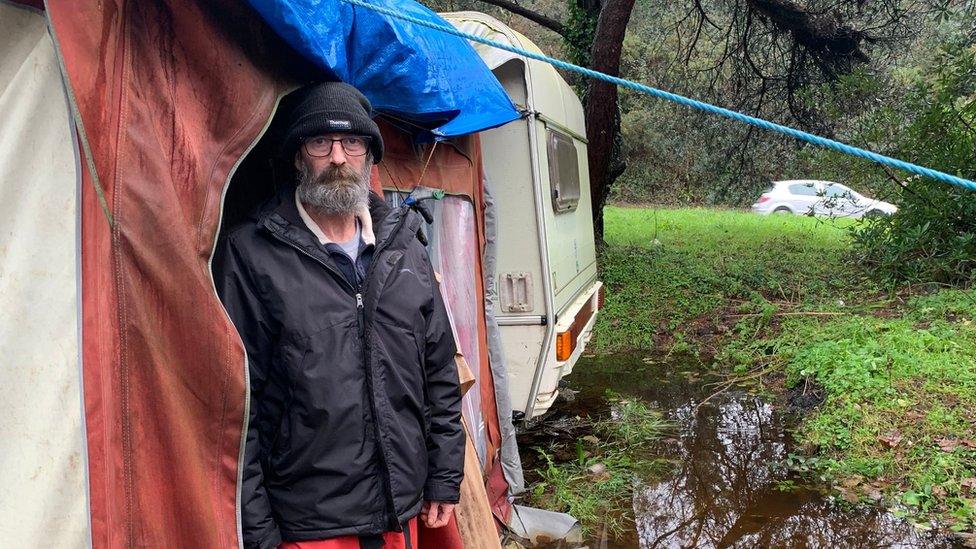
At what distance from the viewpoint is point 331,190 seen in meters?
2.22

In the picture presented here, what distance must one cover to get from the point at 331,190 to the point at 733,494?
11.5 feet

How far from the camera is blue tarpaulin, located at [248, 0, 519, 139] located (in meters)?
2.13

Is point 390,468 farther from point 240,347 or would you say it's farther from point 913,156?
point 913,156

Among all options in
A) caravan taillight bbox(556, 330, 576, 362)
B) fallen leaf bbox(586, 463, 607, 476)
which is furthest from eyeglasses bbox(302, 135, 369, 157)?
fallen leaf bbox(586, 463, 607, 476)

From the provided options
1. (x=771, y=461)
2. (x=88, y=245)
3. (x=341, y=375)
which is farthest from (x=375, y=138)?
(x=771, y=461)

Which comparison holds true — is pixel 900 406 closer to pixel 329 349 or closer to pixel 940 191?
pixel 940 191

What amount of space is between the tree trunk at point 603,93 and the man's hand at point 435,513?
22.2 feet

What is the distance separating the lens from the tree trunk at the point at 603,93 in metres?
Answer: 8.88

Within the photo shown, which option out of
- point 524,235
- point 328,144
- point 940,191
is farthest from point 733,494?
point 940,191

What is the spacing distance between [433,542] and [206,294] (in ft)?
4.11

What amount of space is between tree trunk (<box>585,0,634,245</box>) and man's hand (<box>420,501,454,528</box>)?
678cm

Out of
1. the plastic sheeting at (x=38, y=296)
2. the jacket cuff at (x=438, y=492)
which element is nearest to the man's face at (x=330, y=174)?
the plastic sheeting at (x=38, y=296)

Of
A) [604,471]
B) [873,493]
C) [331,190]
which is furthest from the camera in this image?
[604,471]

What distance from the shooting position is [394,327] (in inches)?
85.8
